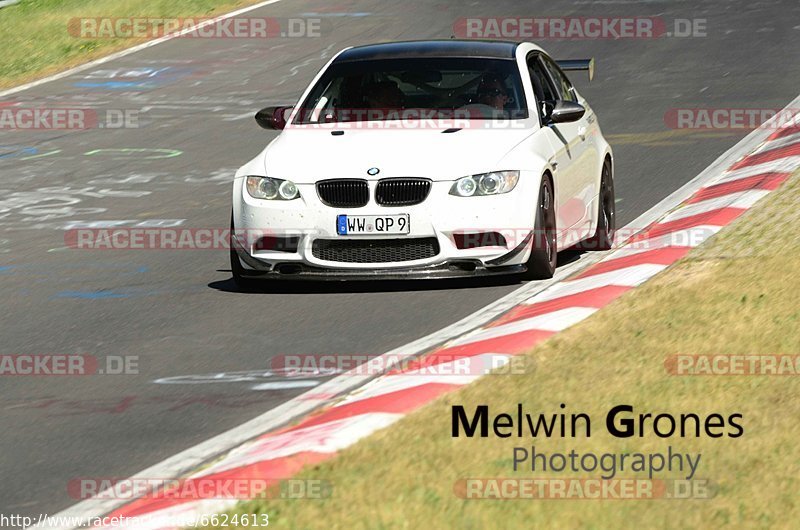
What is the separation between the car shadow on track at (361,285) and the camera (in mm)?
11141

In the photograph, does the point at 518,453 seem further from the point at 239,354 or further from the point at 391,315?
the point at 391,315

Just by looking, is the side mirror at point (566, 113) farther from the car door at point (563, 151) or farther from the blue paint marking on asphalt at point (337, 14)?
the blue paint marking on asphalt at point (337, 14)

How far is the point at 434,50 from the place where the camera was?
39.8ft

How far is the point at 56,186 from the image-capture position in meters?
16.7

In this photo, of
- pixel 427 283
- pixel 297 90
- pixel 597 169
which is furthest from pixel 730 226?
pixel 297 90
